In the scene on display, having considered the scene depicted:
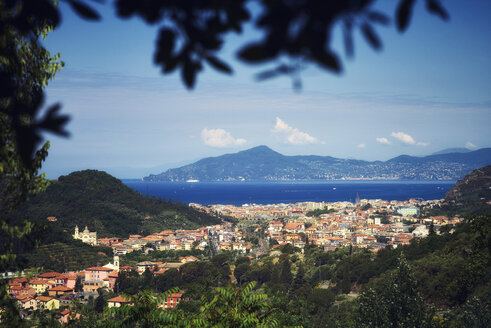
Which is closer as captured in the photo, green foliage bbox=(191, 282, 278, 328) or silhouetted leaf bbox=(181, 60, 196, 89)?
silhouetted leaf bbox=(181, 60, 196, 89)

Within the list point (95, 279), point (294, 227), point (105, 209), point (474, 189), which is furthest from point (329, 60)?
point (474, 189)

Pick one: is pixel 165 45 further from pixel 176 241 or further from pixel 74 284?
pixel 176 241

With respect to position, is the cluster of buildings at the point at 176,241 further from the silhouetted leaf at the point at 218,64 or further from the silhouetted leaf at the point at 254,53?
the silhouetted leaf at the point at 254,53

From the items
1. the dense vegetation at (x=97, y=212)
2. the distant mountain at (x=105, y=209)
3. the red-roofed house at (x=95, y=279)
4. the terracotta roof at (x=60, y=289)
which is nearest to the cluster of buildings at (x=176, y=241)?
the dense vegetation at (x=97, y=212)

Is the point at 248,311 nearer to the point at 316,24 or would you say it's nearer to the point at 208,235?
the point at 316,24

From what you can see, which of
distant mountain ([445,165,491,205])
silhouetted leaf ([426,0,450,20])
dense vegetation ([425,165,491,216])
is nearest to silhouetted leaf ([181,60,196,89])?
silhouetted leaf ([426,0,450,20])

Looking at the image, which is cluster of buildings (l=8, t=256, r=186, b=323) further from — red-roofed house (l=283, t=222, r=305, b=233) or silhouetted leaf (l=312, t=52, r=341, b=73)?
red-roofed house (l=283, t=222, r=305, b=233)

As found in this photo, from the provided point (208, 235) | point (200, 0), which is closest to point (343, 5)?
point (200, 0)
